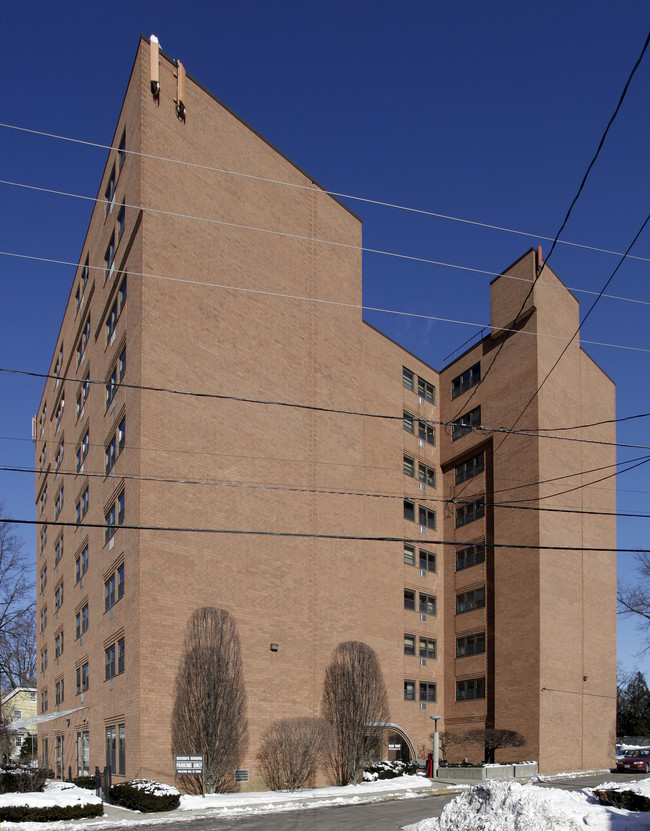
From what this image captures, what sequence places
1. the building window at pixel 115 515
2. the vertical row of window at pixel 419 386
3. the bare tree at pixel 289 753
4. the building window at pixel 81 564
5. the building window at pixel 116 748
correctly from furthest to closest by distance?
the vertical row of window at pixel 419 386, the building window at pixel 81 564, the building window at pixel 115 515, the bare tree at pixel 289 753, the building window at pixel 116 748

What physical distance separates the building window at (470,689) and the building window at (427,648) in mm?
2112

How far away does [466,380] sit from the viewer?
51188 millimetres

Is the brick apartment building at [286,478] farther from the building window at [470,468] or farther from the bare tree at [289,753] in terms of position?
the bare tree at [289,753]

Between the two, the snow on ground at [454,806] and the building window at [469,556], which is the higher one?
the building window at [469,556]

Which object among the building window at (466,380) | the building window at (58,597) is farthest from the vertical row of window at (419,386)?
the building window at (58,597)

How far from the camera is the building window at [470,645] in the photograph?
4566 cm

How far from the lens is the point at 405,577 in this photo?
4559 centimetres

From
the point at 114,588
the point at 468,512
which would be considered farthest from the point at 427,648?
the point at 114,588

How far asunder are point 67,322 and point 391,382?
2248 cm

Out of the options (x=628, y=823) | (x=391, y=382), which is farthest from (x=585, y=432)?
(x=628, y=823)

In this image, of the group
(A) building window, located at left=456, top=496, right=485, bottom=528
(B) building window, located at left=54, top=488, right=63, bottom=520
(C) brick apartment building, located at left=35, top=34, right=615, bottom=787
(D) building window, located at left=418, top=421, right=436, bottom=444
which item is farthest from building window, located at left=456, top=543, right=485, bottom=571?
(B) building window, located at left=54, top=488, right=63, bottom=520

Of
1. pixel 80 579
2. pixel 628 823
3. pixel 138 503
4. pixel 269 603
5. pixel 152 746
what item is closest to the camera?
pixel 628 823

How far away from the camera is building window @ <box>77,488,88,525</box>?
43.0 metres

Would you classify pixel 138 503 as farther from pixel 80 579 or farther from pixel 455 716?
pixel 455 716
